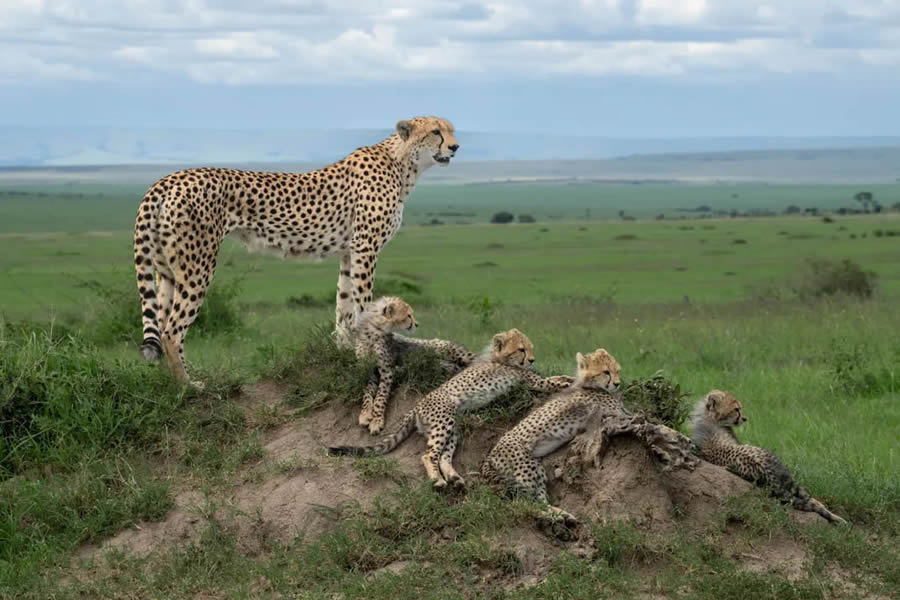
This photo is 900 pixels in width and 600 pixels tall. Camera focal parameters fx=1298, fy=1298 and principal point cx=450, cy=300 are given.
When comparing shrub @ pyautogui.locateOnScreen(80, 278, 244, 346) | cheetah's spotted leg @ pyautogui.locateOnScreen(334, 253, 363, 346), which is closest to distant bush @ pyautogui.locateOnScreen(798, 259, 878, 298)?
shrub @ pyautogui.locateOnScreen(80, 278, 244, 346)

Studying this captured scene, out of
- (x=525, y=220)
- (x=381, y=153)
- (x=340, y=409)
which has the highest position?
(x=381, y=153)

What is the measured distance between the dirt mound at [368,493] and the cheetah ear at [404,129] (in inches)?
92.2

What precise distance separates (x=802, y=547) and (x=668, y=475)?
0.57m

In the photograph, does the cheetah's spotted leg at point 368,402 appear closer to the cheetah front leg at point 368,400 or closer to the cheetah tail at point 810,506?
the cheetah front leg at point 368,400

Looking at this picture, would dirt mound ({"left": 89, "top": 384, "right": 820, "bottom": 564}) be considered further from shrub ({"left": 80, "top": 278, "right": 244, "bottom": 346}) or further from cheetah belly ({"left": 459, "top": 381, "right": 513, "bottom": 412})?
shrub ({"left": 80, "top": 278, "right": 244, "bottom": 346})

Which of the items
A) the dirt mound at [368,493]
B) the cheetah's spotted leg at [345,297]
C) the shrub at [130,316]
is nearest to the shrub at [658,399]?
the dirt mound at [368,493]

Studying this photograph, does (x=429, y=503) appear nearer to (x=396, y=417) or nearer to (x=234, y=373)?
(x=396, y=417)

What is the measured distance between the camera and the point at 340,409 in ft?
18.7

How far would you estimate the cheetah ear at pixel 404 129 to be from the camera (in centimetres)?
722

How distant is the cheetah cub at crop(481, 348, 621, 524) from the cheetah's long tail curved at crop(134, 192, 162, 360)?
1832mm

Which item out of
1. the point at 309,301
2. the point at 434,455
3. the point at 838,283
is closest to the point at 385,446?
the point at 434,455

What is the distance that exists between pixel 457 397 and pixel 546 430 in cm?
43

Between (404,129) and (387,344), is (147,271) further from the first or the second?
(404,129)

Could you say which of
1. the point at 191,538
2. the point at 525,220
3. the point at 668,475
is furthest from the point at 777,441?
the point at 525,220
